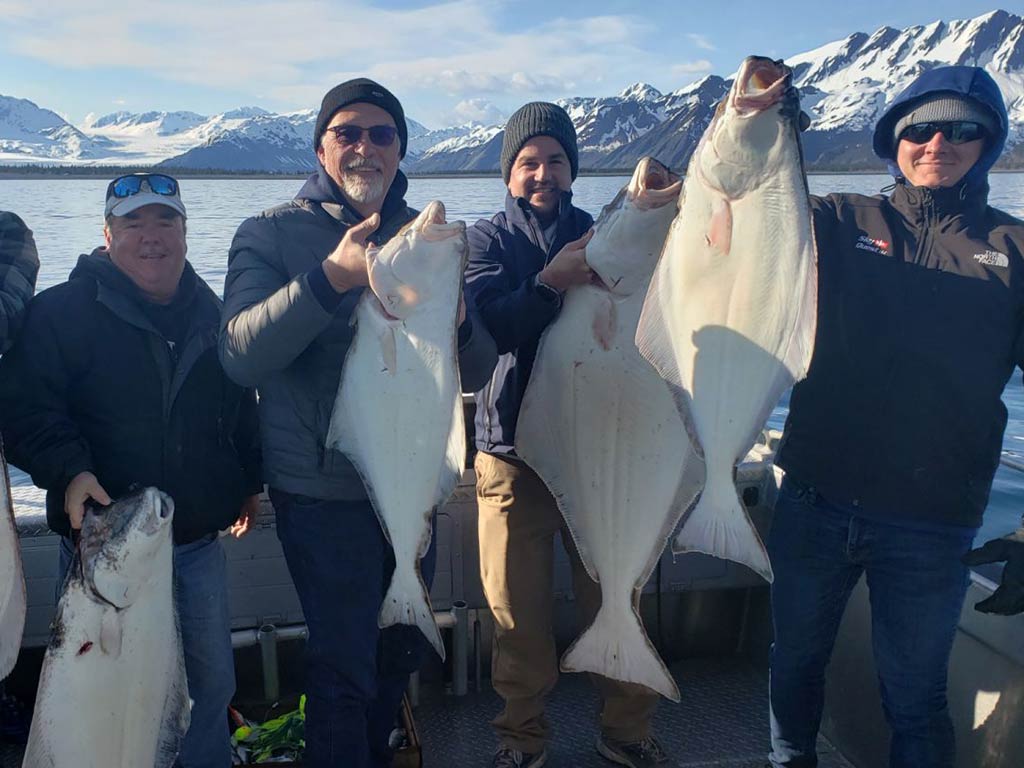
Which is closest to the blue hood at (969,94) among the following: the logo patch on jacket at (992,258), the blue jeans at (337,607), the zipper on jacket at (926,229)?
the zipper on jacket at (926,229)

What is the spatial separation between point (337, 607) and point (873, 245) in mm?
2108

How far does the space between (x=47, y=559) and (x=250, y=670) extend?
1.05m

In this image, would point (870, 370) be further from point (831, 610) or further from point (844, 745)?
point (844, 745)

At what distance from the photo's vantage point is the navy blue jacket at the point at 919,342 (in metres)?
2.47

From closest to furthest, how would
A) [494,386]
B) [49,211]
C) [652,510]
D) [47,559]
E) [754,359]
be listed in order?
[754,359]
[652,510]
[494,386]
[47,559]
[49,211]

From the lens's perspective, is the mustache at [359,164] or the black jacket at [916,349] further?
the mustache at [359,164]

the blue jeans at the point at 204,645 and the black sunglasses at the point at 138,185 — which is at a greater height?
the black sunglasses at the point at 138,185

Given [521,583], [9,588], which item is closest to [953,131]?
[521,583]

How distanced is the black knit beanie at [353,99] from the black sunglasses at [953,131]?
175 cm

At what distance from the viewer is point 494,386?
298 centimetres

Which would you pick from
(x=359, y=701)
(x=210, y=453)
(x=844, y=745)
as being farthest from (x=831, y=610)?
(x=210, y=453)

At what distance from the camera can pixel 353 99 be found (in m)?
2.67

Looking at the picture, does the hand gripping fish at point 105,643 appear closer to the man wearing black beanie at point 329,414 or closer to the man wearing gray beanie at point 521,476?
the man wearing black beanie at point 329,414

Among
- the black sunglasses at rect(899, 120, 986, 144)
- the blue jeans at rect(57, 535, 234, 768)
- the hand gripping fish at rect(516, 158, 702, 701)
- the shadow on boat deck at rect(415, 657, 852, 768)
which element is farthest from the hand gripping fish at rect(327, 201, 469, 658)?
the black sunglasses at rect(899, 120, 986, 144)
